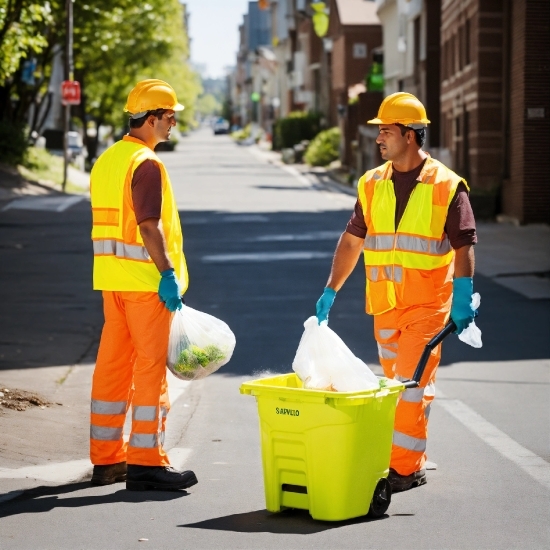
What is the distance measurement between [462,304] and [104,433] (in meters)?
2.02

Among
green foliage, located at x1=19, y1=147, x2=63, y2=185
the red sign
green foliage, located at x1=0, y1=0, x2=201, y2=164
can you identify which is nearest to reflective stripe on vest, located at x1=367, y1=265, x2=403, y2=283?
green foliage, located at x1=0, y1=0, x2=201, y2=164

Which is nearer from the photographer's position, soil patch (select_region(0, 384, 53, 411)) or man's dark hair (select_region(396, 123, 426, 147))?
man's dark hair (select_region(396, 123, 426, 147))

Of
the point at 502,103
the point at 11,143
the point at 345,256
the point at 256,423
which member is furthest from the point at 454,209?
the point at 11,143

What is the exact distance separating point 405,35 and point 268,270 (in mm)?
31062

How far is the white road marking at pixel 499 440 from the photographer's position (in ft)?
24.7

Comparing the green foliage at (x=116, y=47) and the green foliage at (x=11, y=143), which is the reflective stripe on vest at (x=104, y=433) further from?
the green foliage at (x=116, y=47)

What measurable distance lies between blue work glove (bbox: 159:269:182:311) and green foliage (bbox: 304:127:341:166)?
5536 cm

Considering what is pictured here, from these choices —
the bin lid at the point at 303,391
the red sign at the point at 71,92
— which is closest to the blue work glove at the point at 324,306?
the bin lid at the point at 303,391

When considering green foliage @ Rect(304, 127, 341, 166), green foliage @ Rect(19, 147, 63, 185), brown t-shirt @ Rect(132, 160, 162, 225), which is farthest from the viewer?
green foliage @ Rect(304, 127, 341, 166)

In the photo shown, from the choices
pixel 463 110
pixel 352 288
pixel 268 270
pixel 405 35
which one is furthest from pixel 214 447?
pixel 405 35

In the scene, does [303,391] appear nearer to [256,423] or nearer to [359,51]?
[256,423]

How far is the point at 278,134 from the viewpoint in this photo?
77.6 m

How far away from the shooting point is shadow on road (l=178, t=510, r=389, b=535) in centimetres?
618

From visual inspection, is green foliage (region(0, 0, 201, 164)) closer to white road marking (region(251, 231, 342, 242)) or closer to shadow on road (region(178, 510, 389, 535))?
white road marking (region(251, 231, 342, 242))
